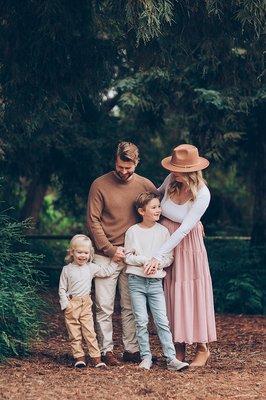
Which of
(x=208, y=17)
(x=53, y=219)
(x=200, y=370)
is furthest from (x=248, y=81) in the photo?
(x=53, y=219)

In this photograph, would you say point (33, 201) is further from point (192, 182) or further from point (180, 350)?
point (192, 182)

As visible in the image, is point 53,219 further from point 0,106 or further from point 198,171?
point 198,171

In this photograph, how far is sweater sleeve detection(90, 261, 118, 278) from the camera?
7723 millimetres

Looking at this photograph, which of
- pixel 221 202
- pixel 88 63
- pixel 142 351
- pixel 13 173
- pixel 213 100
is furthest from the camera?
pixel 221 202

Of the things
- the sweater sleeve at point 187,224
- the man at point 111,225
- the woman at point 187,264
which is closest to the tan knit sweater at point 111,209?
the man at point 111,225

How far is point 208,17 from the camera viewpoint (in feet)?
25.8

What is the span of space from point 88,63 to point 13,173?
4.45 metres

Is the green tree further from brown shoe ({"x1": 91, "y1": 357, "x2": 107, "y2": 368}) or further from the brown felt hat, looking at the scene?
the brown felt hat

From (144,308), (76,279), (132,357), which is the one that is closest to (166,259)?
(144,308)

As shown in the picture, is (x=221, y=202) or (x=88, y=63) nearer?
(x=88, y=63)

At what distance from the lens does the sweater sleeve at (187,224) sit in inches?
297

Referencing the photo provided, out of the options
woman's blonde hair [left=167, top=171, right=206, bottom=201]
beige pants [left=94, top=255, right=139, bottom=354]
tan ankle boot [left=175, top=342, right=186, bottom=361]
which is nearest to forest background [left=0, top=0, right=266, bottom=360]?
beige pants [left=94, top=255, right=139, bottom=354]

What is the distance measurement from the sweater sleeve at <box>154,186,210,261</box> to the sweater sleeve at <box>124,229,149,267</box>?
13 centimetres

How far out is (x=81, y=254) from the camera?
299 inches
